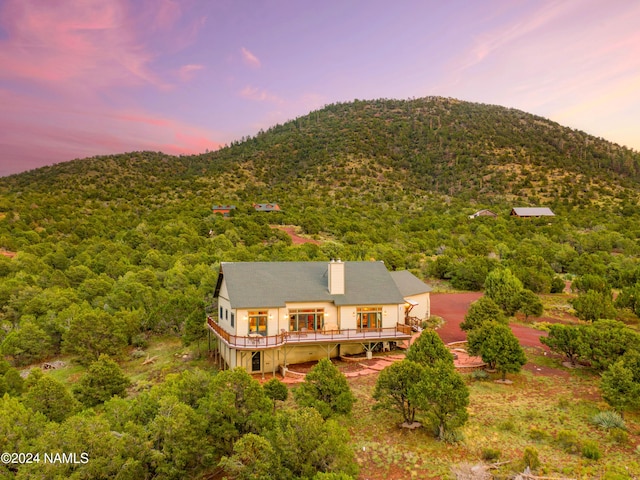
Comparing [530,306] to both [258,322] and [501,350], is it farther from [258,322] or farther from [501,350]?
[258,322]

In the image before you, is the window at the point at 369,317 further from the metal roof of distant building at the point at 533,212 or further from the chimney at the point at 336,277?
the metal roof of distant building at the point at 533,212

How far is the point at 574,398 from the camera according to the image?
18.5 metres

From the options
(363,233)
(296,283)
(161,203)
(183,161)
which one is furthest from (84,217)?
(183,161)

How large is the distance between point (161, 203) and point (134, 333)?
194ft

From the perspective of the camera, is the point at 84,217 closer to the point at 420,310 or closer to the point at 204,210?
the point at 204,210

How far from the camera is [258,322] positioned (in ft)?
74.5

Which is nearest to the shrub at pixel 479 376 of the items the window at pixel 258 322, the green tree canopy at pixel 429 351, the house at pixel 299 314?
the green tree canopy at pixel 429 351

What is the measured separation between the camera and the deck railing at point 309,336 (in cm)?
2177

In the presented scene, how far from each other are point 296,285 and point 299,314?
1.74 metres

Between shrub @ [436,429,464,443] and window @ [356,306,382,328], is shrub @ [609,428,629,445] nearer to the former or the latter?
shrub @ [436,429,464,443]

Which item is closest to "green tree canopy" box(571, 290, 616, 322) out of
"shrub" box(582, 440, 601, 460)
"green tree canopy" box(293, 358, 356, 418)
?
"shrub" box(582, 440, 601, 460)

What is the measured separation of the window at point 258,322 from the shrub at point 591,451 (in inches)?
584

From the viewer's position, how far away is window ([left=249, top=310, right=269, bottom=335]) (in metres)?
22.5

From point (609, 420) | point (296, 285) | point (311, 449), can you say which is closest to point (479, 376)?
point (609, 420)
